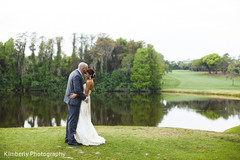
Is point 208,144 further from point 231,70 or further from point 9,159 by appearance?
point 231,70

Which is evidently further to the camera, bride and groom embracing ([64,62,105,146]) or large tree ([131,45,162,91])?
large tree ([131,45,162,91])

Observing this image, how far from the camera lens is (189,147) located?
6.96 m

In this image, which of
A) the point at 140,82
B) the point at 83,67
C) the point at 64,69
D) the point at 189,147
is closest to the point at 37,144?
→ the point at 83,67

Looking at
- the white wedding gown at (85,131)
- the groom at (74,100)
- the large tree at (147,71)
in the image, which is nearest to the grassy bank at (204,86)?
the large tree at (147,71)

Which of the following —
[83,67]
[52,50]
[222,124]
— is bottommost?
[222,124]

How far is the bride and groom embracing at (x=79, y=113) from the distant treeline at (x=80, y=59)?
4849 centimetres

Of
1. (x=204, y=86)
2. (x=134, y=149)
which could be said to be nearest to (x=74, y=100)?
(x=134, y=149)

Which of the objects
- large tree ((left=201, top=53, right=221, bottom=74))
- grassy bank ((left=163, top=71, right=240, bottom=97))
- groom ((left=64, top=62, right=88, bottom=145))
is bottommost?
grassy bank ((left=163, top=71, right=240, bottom=97))

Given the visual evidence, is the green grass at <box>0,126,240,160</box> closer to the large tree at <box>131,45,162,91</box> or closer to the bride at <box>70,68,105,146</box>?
the bride at <box>70,68,105,146</box>

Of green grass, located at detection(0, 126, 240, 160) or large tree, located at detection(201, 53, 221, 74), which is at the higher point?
large tree, located at detection(201, 53, 221, 74)

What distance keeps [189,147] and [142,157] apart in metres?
2.13

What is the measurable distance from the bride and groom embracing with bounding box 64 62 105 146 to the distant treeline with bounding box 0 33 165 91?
48485mm

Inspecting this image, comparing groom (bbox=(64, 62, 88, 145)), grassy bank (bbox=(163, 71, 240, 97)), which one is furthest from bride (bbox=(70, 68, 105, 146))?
grassy bank (bbox=(163, 71, 240, 97))

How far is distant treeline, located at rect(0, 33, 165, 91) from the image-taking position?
57.4 metres
